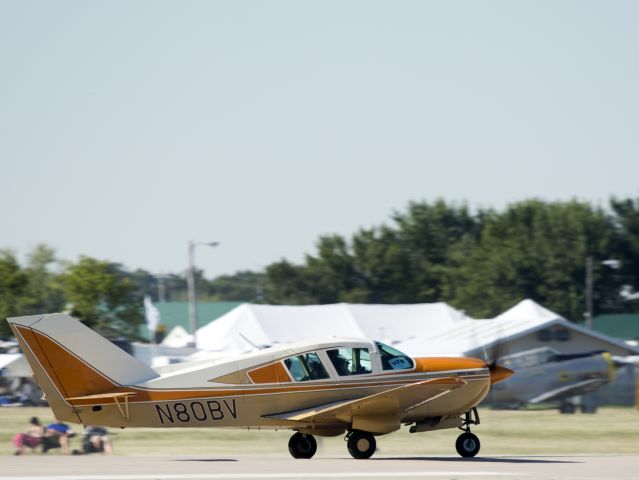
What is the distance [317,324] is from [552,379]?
58.8 ft

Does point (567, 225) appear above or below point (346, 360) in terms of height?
above

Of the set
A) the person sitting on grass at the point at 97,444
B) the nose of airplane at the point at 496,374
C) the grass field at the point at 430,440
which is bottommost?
the grass field at the point at 430,440

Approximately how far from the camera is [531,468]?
637 inches

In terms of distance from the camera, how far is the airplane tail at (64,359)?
17.6m

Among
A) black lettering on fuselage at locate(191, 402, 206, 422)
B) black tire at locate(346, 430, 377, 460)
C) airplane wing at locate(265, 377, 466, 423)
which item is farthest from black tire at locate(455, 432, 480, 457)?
black lettering on fuselage at locate(191, 402, 206, 422)

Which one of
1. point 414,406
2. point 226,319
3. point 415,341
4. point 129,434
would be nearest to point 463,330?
point 415,341

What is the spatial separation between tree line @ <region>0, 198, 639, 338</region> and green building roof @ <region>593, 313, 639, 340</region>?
3.94 m

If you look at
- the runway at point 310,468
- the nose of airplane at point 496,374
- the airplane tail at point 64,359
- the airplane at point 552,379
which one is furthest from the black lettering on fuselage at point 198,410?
the airplane at point 552,379

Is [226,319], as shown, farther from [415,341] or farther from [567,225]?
[567,225]

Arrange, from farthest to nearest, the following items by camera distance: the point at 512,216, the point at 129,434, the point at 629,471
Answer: the point at 512,216 → the point at 129,434 → the point at 629,471

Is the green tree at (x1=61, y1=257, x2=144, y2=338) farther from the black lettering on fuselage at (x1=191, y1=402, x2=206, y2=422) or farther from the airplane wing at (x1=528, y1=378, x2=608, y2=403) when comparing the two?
the black lettering on fuselage at (x1=191, y1=402, x2=206, y2=422)

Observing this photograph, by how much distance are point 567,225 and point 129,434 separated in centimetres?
6456

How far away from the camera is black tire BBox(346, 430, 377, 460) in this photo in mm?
18328

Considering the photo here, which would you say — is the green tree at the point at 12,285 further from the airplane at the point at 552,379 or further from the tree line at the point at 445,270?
the airplane at the point at 552,379
